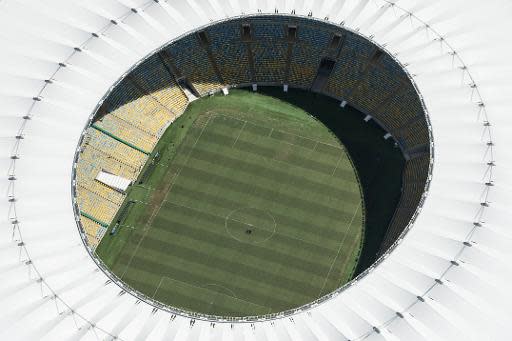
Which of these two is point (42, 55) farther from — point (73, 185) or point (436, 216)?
point (436, 216)

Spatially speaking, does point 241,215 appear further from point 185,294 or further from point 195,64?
point 195,64

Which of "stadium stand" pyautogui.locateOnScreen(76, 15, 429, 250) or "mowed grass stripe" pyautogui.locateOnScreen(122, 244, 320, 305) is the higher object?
"stadium stand" pyautogui.locateOnScreen(76, 15, 429, 250)

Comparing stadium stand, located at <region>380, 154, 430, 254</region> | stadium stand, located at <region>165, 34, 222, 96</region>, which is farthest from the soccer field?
stadium stand, located at <region>380, 154, 430, 254</region>

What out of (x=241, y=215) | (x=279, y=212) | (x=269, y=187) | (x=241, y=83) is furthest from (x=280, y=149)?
(x=241, y=83)

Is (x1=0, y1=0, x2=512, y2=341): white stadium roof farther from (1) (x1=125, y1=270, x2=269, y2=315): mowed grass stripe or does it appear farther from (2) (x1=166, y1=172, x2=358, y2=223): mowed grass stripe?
(2) (x1=166, y1=172, x2=358, y2=223): mowed grass stripe

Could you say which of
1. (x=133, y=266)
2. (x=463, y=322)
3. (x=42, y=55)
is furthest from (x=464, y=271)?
(x=42, y=55)
